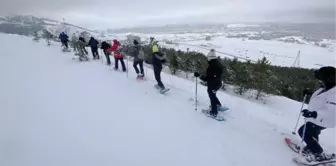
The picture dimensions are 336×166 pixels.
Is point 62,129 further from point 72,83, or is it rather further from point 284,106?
point 284,106

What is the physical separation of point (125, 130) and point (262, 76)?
8468 millimetres

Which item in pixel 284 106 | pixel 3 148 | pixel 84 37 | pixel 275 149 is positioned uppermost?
pixel 84 37

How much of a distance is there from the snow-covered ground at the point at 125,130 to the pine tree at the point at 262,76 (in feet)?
11.8

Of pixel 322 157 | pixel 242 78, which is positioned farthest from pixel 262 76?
pixel 322 157

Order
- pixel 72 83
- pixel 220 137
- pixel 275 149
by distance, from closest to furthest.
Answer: pixel 275 149, pixel 220 137, pixel 72 83

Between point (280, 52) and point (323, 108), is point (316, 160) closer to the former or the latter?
point (323, 108)

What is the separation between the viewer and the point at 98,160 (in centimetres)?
419

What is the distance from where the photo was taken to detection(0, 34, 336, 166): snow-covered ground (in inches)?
171

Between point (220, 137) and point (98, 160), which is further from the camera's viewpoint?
point (220, 137)

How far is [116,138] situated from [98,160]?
845 mm

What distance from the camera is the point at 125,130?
5352 mm

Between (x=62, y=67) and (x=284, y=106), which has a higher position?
(x=62, y=67)

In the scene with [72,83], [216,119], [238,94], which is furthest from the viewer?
[238,94]

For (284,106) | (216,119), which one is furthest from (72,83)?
(284,106)
